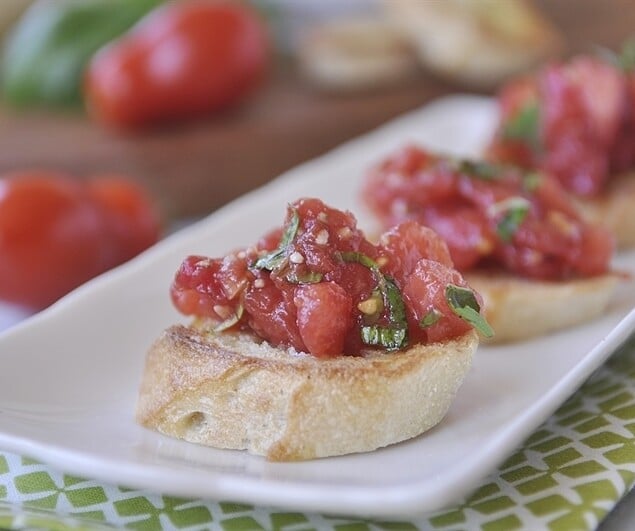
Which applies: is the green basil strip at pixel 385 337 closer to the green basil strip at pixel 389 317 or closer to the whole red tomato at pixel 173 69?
the green basil strip at pixel 389 317

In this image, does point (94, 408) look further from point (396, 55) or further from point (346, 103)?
point (396, 55)

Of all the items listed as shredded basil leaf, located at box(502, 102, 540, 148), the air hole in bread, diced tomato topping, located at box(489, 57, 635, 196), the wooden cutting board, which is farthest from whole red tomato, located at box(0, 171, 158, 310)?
diced tomato topping, located at box(489, 57, 635, 196)

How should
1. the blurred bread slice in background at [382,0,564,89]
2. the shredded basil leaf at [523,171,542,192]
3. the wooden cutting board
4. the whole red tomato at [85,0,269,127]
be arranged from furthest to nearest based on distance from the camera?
the blurred bread slice in background at [382,0,564,89] → the whole red tomato at [85,0,269,127] → the wooden cutting board → the shredded basil leaf at [523,171,542,192]

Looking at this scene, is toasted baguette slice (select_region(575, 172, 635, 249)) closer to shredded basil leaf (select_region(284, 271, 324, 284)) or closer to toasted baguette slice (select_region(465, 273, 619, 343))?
toasted baguette slice (select_region(465, 273, 619, 343))

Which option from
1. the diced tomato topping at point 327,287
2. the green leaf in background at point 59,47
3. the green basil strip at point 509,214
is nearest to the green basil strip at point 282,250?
the diced tomato topping at point 327,287

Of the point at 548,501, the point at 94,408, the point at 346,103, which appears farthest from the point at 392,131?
the point at 548,501
